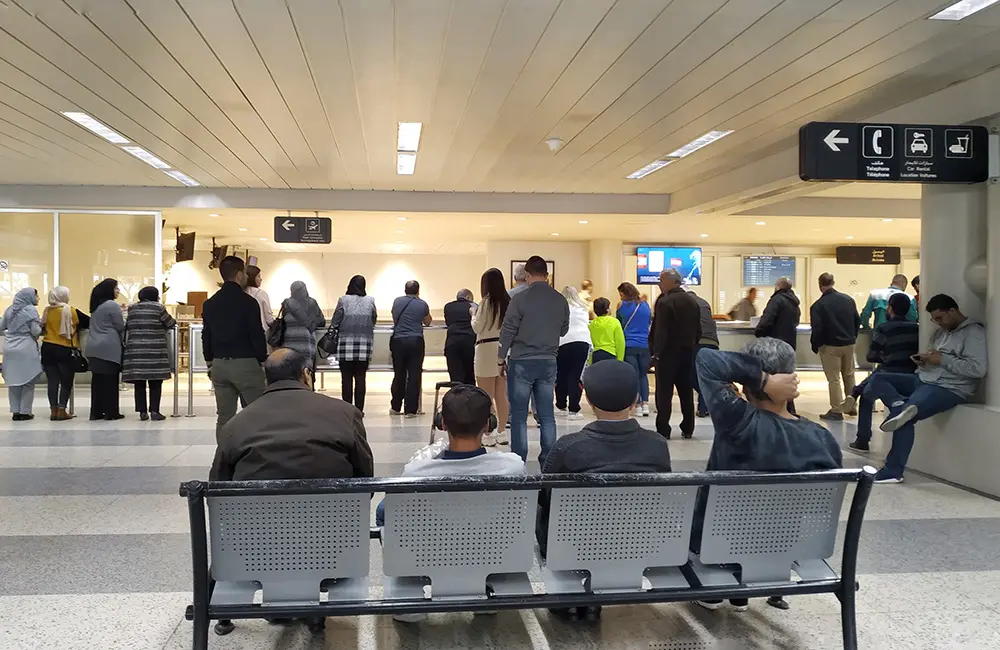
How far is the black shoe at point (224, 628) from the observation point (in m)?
3.12

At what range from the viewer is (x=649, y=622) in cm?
325

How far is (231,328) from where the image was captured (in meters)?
6.00

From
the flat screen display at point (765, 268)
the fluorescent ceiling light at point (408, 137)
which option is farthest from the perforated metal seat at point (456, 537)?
the flat screen display at point (765, 268)

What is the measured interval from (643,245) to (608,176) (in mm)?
8522

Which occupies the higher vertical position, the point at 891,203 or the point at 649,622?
the point at 891,203

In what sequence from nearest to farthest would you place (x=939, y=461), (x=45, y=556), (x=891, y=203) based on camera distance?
1. (x=45, y=556)
2. (x=939, y=461)
3. (x=891, y=203)

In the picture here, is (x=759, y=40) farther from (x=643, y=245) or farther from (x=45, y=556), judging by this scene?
(x=643, y=245)

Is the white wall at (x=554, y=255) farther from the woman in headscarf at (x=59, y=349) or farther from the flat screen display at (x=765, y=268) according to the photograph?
the woman in headscarf at (x=59, y=349)

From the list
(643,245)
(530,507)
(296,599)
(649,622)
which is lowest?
(649,622)

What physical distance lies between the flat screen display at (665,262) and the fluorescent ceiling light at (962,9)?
14366 millimetres

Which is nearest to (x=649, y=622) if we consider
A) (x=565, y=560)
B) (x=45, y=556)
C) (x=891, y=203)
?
(x=565, y=560)

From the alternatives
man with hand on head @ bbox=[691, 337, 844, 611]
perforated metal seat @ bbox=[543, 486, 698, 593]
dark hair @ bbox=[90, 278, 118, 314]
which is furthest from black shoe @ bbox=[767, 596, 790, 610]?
dark hair @ bbox=[90, 278, 118, 314]

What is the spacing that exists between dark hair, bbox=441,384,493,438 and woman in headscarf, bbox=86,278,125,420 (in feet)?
24.1

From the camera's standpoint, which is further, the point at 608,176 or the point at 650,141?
the point at 608,176
